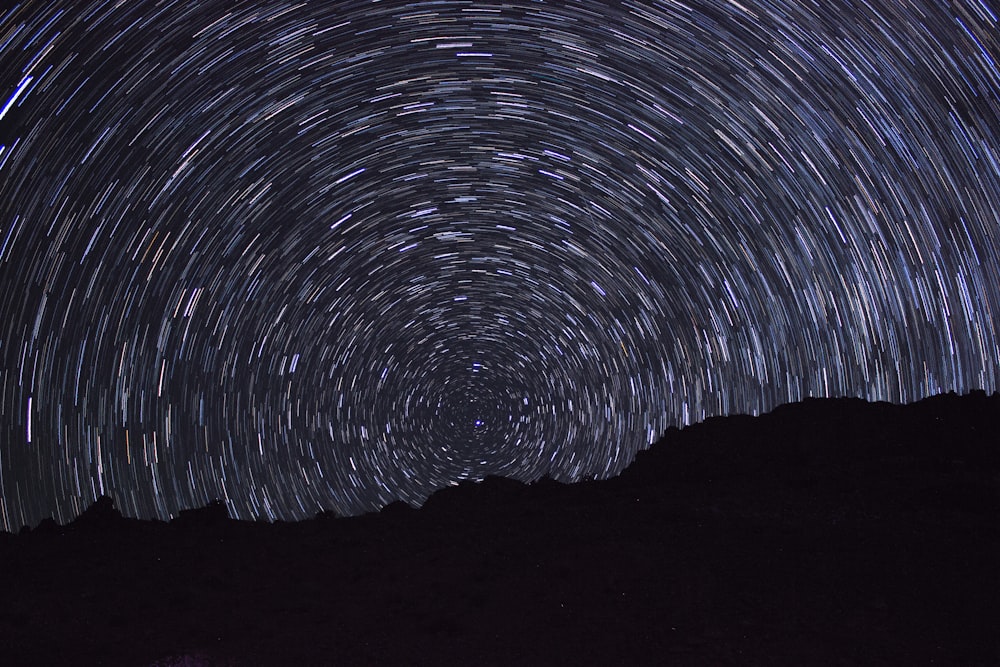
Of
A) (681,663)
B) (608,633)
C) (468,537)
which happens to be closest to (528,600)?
(608,633)

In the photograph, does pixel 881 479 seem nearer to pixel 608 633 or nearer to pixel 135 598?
pixel 608 633

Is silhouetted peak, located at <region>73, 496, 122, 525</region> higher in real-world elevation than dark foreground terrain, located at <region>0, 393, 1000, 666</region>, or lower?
higher

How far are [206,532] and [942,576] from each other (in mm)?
15150

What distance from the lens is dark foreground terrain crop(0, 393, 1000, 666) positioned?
9.01 meters

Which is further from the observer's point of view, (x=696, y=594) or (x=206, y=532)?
(x=206, y=532)

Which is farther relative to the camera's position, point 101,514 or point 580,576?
point 101,514

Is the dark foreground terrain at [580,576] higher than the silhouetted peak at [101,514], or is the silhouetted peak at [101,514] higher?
the silhouetted peak at [101,514]

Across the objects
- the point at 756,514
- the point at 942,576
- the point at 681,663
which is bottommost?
the point at 681,663

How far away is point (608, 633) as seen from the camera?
365 inches

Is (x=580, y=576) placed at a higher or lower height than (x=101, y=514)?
lower

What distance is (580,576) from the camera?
11617mm

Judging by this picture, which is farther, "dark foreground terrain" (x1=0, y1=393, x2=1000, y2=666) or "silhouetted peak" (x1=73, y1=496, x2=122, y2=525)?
"silhouetted peak" (x1=73, y1=496, x2=122, y2=525)

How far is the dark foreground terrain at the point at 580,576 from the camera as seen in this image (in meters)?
9.01

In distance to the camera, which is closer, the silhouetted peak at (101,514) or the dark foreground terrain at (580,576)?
the dark foreground terrain at (580,576)
